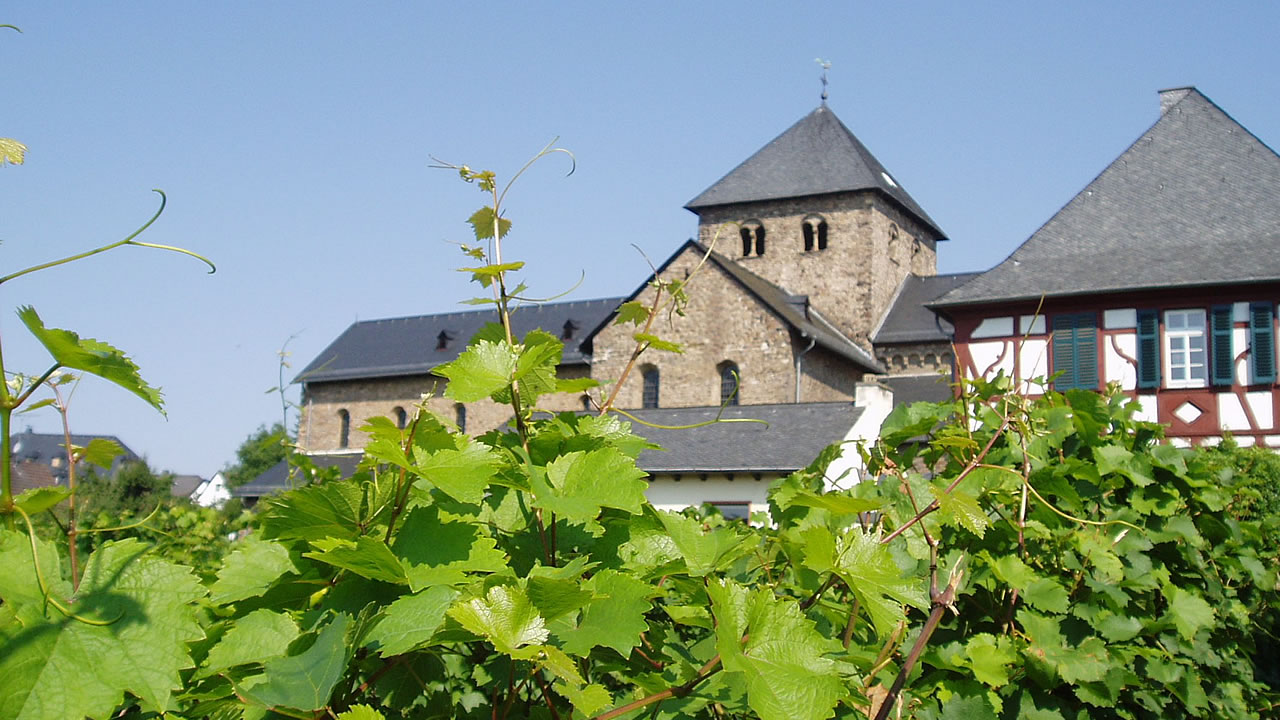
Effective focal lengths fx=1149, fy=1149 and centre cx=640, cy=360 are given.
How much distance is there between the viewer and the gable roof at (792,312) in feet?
Answer: 109

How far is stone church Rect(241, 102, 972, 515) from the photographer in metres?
26.5

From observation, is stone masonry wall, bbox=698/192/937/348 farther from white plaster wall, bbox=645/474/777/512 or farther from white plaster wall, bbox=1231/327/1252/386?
white plaster wall, bbox=1231/327/1252/386

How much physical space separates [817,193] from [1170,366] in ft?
65.2

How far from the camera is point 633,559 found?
1.32 m

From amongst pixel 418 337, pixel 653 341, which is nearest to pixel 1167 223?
pixel 653 341

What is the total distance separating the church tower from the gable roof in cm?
81

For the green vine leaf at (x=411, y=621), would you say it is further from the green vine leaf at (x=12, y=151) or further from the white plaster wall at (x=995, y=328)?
the white plaster wall at (x=995, y=328)

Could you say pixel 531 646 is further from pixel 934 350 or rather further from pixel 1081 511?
pixel 934 350

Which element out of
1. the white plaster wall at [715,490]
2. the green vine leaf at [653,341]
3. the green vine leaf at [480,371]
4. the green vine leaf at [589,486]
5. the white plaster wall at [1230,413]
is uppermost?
the green vine leaf at [653,341]

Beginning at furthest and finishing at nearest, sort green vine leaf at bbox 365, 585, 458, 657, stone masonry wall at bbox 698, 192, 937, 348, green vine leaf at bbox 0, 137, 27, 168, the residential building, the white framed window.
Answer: stone masonry wall at bbox 698, 192, 937, 348
the white framed window
the residential building
green vine leaf at bbox 365, 585, 458, 657
green vine leaf at bbox 0, 137, 27, 168

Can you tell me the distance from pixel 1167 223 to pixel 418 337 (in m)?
31.6

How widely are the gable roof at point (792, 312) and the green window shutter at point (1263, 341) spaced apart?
13386mm

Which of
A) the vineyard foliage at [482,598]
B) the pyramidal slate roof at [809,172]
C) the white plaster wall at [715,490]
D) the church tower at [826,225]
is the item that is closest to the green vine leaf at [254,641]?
the vineyard foliage at [482,598]

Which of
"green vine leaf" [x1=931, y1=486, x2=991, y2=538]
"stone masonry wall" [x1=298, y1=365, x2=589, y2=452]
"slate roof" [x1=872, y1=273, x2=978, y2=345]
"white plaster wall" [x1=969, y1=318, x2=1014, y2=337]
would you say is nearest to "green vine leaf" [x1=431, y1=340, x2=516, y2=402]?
"green vine leaf" [x1=931, y1=486, x2=991, y2=538]
